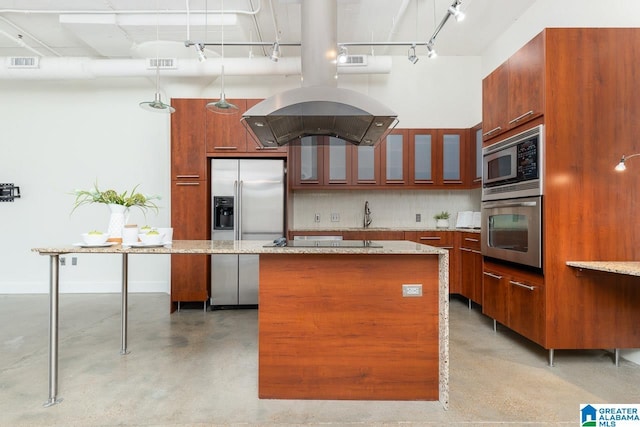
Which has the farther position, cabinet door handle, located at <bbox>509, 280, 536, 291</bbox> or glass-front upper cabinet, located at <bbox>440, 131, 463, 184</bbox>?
glass-front upper cabinet, located at <bbox>440, 131, 463, 184</bbox>

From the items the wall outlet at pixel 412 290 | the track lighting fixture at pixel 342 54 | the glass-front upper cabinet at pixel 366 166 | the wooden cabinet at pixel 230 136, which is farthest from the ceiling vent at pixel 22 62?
the wall outlet at pixel 412 290

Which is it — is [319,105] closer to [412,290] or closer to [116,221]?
[412,290]

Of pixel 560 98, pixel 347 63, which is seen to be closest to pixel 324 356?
pixel 560 98

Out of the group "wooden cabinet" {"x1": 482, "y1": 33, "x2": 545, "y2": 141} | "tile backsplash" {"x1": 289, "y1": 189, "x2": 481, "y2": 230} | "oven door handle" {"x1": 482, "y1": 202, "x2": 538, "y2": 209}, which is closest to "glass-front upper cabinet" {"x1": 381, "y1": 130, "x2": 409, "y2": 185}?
"tile backsplash" {"x1": 289, "y1": 189, "x2": 481, "y2": 230}

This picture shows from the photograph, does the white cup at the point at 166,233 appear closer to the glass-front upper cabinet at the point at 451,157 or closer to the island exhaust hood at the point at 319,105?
the island exhaust hood at the point at 319,105

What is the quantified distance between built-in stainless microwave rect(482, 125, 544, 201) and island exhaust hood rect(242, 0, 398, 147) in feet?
3.42

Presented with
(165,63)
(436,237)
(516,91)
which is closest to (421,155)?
(436,237)

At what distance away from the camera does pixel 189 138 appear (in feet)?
13.2

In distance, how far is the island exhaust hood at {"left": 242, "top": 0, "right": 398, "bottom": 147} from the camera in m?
2.26

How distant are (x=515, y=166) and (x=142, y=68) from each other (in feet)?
14.0

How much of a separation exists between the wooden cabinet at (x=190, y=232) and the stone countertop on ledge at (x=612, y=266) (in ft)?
11.4

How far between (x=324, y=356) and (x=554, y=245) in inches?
70.3

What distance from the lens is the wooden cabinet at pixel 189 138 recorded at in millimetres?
4008

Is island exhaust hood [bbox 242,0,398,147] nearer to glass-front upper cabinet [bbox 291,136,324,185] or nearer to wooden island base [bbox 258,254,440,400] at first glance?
wooden island base [bbox 258,254,440,400]
